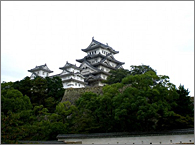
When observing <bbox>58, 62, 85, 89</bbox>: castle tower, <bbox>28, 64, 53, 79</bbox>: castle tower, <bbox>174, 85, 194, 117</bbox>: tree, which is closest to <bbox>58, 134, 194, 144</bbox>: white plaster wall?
<bbox>174, 85, 194, 117</bbox>: tree

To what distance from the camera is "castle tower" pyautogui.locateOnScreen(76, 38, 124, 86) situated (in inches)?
1475

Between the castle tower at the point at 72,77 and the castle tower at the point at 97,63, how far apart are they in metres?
1.18

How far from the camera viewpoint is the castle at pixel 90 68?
3766 cm

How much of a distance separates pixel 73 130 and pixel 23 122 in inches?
153

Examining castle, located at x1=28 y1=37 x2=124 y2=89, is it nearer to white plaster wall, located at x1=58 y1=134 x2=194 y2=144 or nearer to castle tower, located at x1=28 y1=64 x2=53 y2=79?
castle tower, located at x1=28 y1=64 x2=53 y2=79

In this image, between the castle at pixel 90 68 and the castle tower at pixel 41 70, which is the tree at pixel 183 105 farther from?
the castle tower at pixel 41 70

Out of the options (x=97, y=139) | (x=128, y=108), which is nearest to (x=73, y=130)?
(x=97, y=139)

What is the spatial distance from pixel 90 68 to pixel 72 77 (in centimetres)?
357

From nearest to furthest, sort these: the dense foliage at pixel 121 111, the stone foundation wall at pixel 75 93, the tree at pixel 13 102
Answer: the dense foliage at pixel 121 111
the tree at pixel 13 102
the stone foundation wall at pixel 75 93

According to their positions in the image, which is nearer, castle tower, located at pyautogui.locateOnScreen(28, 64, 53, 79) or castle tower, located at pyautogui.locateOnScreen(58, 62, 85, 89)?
castle tower, located at pyautogui.locateOnScreen(58, 62, 85, 89)

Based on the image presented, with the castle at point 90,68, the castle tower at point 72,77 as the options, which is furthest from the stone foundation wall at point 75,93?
the castle tower at point 72,77


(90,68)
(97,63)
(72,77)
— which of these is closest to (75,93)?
(72,77)

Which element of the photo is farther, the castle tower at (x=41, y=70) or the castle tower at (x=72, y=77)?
the castle tower at (x=41, y=70)

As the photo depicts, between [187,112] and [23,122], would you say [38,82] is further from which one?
[187,112]
